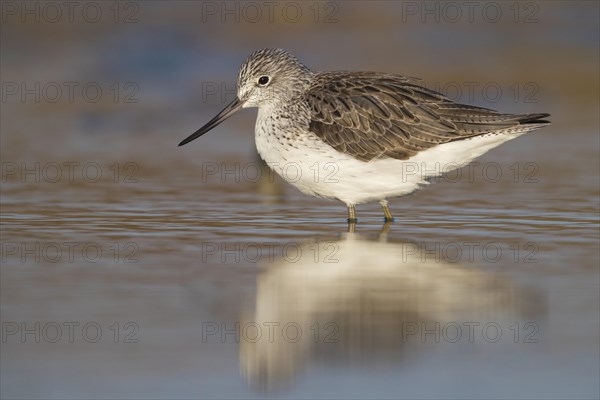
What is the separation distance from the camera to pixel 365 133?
11336 mm

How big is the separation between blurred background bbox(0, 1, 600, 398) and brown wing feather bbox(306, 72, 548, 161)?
0.78 metres

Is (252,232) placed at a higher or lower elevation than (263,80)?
lower

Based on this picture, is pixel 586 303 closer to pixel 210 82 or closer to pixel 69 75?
pixel 210 82

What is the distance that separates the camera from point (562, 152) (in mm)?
14945

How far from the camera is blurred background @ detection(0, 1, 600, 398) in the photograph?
6707 mm

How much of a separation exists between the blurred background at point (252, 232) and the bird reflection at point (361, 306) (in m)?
0.02

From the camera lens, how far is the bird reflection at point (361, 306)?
6906mm

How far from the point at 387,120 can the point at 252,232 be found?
1907mm

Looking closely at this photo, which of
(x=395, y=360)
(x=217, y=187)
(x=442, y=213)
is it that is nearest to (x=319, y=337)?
(x=395, y=360)

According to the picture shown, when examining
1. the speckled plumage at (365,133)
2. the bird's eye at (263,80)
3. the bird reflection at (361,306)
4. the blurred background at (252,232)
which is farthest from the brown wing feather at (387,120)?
the bird reflection at (361,306)

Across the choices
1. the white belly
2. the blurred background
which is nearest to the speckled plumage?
the white belly

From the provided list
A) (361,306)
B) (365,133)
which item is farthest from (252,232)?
(361,306)

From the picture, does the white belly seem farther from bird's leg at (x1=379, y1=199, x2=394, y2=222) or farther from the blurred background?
the blurred background

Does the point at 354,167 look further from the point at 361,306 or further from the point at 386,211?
the point at 361,306
